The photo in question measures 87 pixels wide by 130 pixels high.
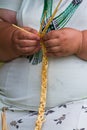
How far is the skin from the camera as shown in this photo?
1.39 meters

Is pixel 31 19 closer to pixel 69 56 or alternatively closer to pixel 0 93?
pixel 69 56

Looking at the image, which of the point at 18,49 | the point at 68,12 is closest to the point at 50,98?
the point at 18,49

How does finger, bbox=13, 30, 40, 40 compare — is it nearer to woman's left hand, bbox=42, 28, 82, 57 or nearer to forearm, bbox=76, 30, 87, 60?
woman's left hand, bbox=42, 28, 82, 57

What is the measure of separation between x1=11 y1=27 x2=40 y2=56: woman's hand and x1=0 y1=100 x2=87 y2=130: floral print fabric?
0.69 feet

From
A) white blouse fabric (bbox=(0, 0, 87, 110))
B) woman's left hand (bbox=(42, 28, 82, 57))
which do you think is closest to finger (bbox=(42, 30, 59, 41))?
woman's left hand (bbox=(42, 28, 82, 57))

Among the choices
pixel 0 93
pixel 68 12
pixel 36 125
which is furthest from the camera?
pixel 0 93

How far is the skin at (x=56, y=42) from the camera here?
1392mm

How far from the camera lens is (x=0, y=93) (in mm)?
1591

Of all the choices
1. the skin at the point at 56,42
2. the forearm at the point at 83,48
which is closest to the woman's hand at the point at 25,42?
the skin at the point at 56,42

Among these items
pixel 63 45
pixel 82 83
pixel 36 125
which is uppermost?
pixel 63 45

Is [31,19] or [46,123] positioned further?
[31,19]

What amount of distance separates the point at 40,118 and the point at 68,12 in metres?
0.37

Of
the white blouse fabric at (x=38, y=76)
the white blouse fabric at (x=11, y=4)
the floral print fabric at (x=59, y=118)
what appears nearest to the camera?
the floral print fabric at (x=59, y=118)

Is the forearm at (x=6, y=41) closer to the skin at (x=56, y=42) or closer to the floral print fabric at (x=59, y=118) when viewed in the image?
the skin at (x=56, y=42)
